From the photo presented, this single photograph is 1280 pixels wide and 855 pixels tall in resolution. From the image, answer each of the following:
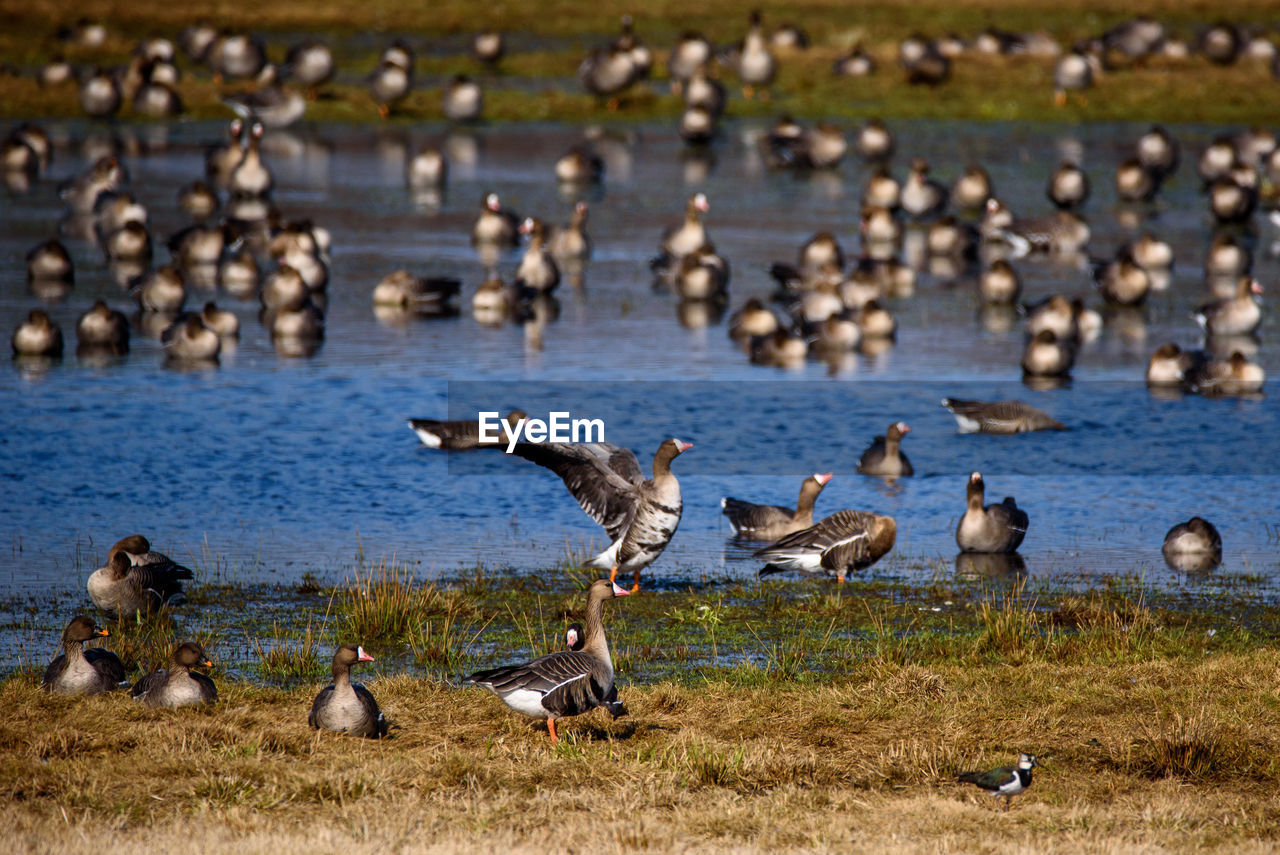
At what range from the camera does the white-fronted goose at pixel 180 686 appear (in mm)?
10344

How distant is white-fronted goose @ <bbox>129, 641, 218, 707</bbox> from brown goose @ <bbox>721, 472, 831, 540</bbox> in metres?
6.28

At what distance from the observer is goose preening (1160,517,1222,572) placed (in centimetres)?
A: 1483

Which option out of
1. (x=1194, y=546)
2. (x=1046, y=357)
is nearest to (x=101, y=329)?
(x=1046, y=357)

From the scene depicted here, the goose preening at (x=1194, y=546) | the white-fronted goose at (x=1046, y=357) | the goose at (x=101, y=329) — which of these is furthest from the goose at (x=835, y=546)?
the goose at (x=101, y=329)

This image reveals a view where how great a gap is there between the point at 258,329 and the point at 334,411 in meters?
6.05

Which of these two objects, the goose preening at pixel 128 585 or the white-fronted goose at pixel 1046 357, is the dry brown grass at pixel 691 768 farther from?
the white-fronted goose at pixel 1046 357

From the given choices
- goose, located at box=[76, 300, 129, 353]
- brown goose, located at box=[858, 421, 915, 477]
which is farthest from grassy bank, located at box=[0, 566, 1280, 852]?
goose, located at box=[76, 300, 129, 353]

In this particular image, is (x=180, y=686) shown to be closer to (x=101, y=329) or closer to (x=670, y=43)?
(x=101, y=329)

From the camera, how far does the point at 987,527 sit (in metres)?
15.1

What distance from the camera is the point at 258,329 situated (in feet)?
84.8

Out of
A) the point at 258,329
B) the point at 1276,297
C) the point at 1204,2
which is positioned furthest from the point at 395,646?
the point at 1204,2

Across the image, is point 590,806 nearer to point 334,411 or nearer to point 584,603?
point 584,603

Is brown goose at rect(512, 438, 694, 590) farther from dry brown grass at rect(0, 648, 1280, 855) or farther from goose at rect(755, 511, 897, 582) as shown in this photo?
dry brown grass at rect(0, 648, 1280, 855)

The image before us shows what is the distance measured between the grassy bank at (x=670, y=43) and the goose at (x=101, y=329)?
81.9 feet
